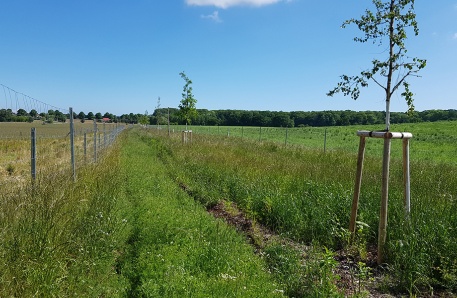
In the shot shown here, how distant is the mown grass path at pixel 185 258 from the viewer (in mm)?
3812

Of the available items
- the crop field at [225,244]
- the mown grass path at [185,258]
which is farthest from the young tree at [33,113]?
the mown grass path at [185,258]

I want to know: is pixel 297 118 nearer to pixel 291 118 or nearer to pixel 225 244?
pixel 291 118

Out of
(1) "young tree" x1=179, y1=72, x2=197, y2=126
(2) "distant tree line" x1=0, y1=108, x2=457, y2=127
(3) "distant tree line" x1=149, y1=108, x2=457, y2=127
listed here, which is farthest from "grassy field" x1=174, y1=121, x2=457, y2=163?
(3) "distant tree line" x1=149, y1=108, x2=457, y2=127

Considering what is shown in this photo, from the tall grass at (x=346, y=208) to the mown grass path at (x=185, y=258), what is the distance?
4.10 feet

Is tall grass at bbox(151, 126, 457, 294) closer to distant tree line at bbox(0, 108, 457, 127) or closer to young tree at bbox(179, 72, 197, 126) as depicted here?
young tree at bbox(179, 72, 197, 126)

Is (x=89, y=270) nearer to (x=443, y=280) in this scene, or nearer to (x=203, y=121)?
(x=443, y=280)

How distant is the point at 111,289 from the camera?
3953mm

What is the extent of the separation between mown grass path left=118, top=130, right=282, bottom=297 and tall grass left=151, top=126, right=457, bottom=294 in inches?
49.2

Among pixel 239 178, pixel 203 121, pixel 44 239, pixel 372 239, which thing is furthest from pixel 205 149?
pixel 203 121

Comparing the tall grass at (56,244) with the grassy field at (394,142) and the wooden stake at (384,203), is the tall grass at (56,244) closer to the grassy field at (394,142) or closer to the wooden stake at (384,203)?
the wooden stake at (384,203)

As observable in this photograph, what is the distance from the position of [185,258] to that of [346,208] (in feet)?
11.1

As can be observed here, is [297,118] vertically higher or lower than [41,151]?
higher

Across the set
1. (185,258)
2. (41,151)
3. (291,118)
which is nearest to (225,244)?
(185,258)

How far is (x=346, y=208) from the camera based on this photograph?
629 cm
